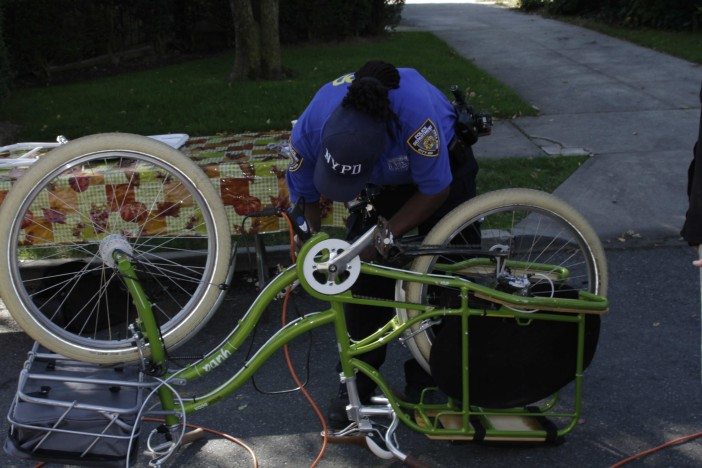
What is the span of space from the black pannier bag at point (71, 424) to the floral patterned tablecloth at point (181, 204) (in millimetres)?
1026

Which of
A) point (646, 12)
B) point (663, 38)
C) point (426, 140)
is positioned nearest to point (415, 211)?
point (426, 140)

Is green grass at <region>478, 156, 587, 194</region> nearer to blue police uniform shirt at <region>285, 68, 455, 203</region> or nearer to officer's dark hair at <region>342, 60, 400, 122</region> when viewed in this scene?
blue police uniform shirt at <region>285, 68, 455, 203</region>

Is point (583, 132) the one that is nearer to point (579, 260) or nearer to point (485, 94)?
point (485, 94)

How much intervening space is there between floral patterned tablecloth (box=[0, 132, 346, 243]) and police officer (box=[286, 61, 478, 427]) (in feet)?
2.55

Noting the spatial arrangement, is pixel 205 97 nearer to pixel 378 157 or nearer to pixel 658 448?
pixel 378 157

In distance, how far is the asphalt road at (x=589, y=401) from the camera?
10.5 feet

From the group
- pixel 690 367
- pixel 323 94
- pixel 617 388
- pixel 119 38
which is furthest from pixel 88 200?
pixel 119 38

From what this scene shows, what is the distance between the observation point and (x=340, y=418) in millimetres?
3377

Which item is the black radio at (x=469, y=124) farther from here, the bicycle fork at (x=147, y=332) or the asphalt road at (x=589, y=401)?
the bicycle fork at (x=147, y=332)

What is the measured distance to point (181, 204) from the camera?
4.06 metres

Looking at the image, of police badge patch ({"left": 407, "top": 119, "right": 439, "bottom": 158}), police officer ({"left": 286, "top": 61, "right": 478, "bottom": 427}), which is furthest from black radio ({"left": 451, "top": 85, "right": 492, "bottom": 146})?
police badge patch ({"left": 407, "top": 119, "right": 439, "bottom": 158})

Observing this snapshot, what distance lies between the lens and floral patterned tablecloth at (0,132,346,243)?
4035mm

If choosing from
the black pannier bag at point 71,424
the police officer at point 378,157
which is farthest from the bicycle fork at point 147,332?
the police officer at point 378,157

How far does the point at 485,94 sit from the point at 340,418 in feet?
19.6
